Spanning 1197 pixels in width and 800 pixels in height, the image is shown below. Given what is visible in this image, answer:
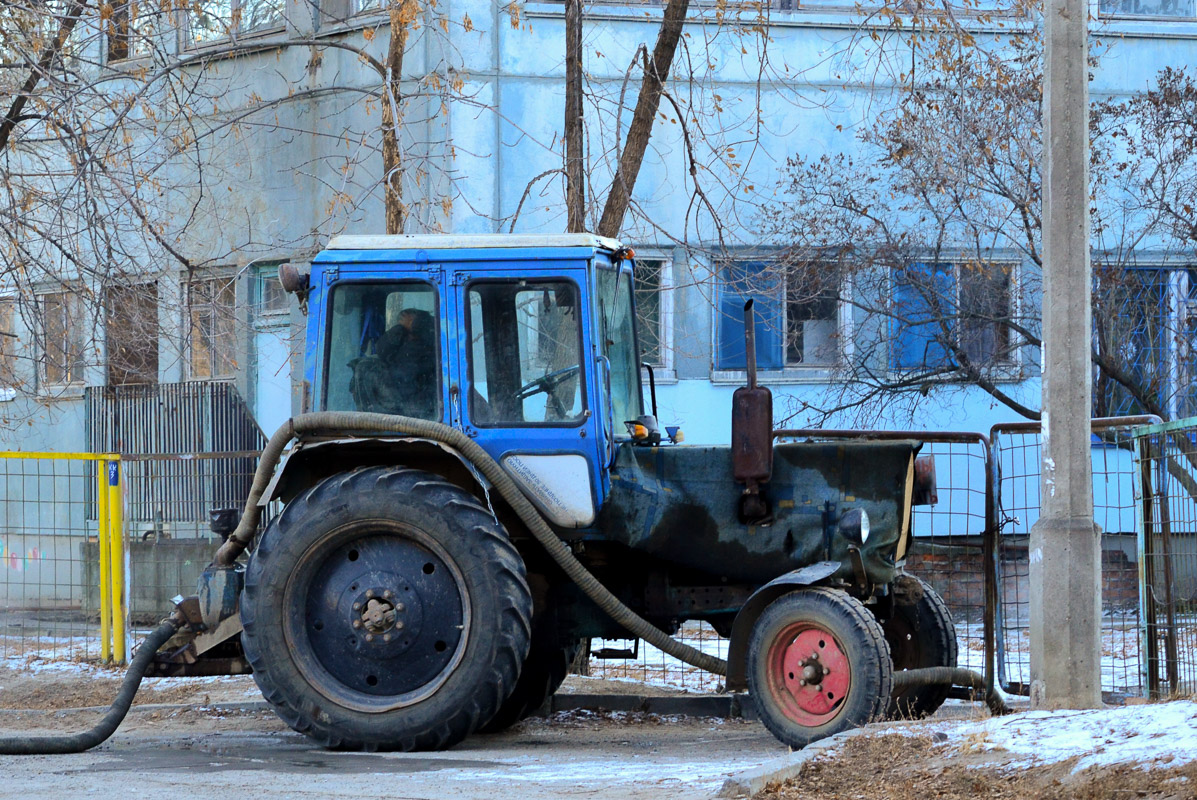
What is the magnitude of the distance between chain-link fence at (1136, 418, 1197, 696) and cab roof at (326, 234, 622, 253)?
3104 millimetres

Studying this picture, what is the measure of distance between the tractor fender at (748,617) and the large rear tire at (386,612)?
102 centimetres

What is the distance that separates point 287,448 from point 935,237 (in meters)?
8.19

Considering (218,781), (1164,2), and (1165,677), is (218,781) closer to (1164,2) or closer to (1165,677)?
(1165,677)

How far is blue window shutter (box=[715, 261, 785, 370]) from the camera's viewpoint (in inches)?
563

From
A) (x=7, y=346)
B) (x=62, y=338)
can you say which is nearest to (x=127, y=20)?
(x=62, y=338)

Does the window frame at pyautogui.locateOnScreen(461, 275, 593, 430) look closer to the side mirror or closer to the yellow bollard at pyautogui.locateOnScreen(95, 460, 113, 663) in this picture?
the side mirror

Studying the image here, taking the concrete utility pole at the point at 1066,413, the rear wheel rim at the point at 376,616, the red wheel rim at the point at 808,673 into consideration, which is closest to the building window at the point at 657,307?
the rear wheel rim at the point at 376,616

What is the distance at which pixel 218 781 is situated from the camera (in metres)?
6.37

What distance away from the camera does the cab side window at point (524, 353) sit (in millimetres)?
7621

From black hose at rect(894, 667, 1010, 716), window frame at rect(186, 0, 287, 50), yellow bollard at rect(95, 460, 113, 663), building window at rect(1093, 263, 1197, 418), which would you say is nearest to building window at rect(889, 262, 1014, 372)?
building window at rect(1093, 263, 1197, 418)

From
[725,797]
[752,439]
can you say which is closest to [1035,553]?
[752,439]

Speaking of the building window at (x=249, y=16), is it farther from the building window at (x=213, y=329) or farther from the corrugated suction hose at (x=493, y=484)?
the corrugated suction hose at (x=493, y=484)

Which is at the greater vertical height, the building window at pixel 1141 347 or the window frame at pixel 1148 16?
the window frame at pixel 1148 16

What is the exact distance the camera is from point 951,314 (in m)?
14.0
